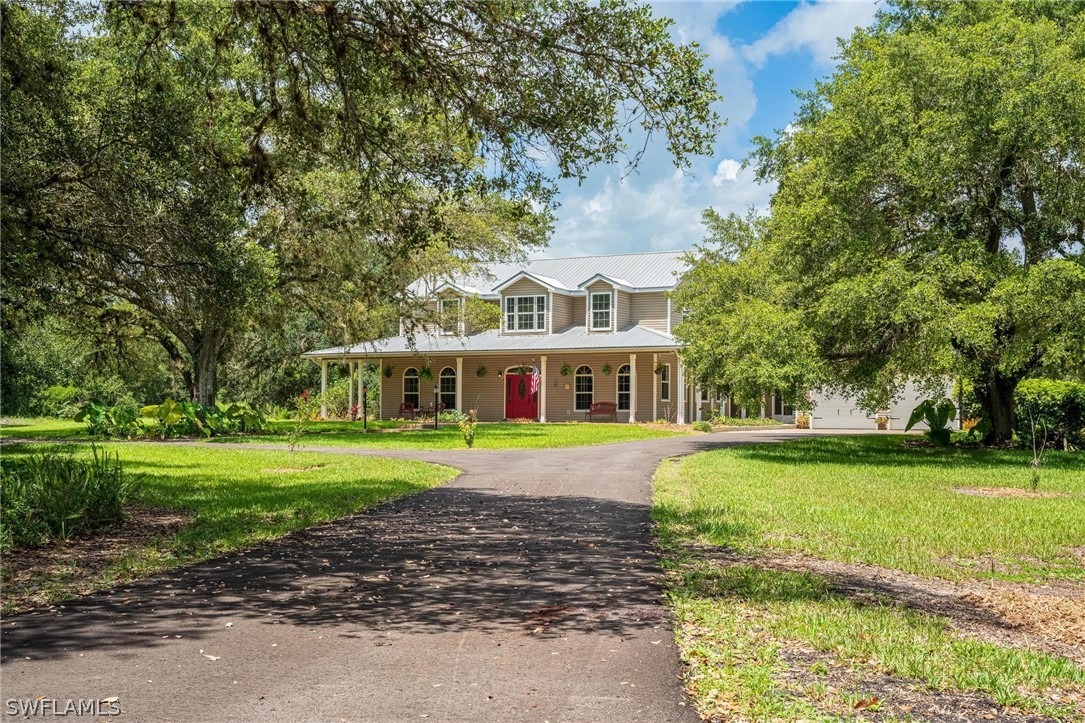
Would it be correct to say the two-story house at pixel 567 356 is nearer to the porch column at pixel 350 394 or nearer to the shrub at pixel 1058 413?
the porch column at pixel 350 394

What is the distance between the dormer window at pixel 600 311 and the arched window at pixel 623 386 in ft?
6.05

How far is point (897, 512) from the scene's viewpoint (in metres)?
11.0

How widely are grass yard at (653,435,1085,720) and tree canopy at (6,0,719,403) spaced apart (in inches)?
164

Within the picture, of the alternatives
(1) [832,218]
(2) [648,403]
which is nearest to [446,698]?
(1) [832,218]

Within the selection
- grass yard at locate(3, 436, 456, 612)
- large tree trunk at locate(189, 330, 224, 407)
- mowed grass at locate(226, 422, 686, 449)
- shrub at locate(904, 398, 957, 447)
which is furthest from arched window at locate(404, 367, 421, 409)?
shrub at locate(904, 398, 957, 447)

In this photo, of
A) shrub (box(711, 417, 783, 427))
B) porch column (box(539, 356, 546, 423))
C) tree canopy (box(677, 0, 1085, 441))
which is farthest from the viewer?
porch column (box(539, 356, 546, 423))

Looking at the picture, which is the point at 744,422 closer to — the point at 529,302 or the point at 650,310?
the point at 650,310

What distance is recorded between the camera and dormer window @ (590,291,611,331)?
35.5 meters

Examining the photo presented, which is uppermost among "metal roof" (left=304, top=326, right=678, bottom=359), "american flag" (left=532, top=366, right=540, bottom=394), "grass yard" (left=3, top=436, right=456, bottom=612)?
"metal roof" (left=304, top=326, right=678, bottom=359)

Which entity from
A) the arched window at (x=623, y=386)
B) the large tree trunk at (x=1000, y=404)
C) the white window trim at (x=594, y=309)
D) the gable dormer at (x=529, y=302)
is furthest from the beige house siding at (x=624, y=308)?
the large tree trunk at (x=1000, y=404)

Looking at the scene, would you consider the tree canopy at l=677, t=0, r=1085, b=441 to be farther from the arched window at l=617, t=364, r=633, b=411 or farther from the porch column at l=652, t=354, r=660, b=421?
the arched window at l=617, t=364, r=633, b=411

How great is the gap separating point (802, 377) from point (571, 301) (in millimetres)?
20035

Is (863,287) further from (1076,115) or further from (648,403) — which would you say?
(648,403)

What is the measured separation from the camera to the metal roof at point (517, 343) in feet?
109
